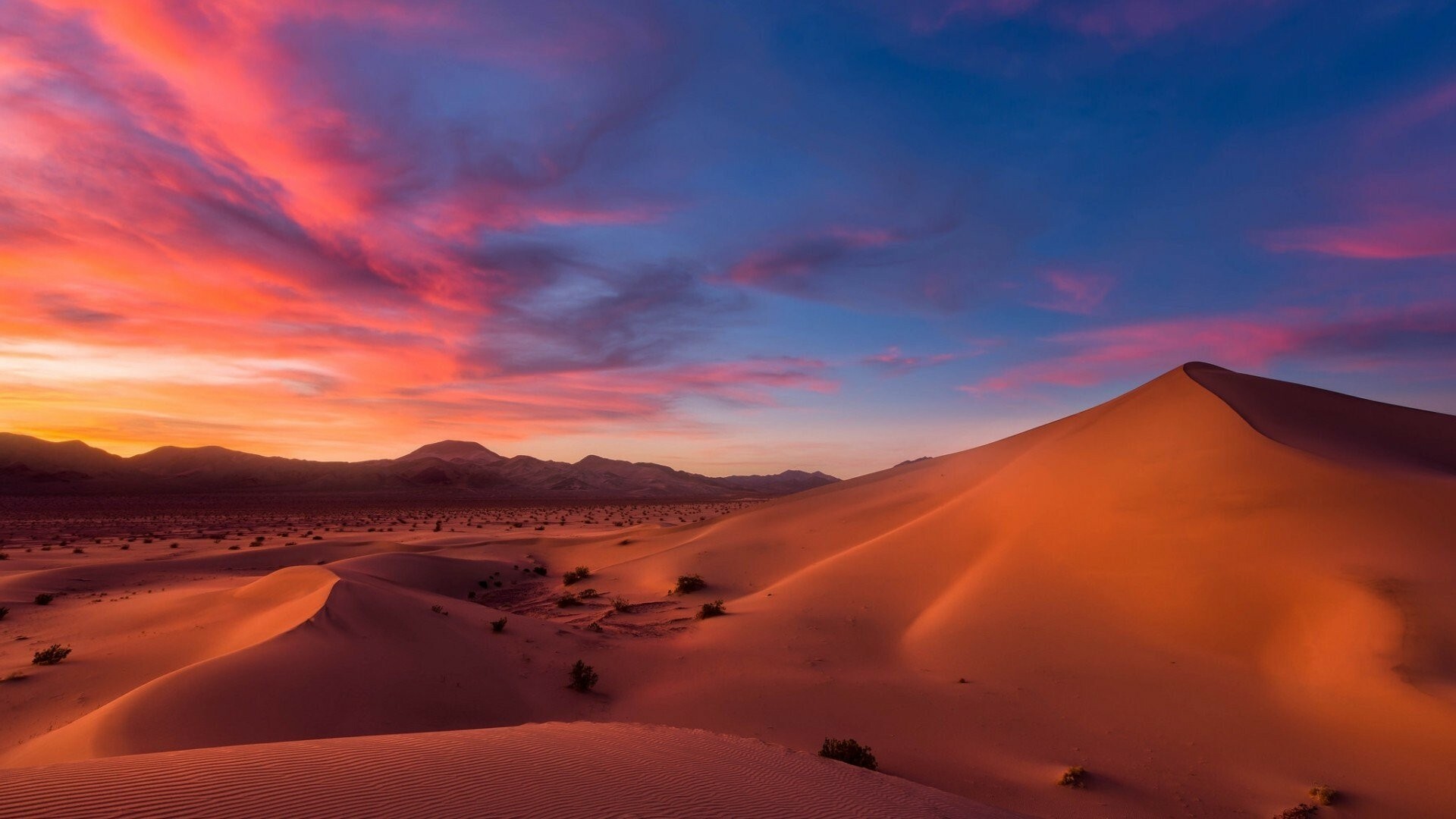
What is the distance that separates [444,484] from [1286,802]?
14186 cm

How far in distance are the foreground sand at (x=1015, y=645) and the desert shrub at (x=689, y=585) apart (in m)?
0.44

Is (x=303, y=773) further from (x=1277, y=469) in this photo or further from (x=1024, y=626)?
(x=1277, y=469)

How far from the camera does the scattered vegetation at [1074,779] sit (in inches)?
324

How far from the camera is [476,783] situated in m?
5.05

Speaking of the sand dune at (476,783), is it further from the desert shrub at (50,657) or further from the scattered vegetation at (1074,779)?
the desert shrub at (50,657)

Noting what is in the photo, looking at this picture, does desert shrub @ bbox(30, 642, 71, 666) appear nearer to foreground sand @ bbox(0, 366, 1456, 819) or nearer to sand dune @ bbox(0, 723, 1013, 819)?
foreground sand @ bbox(0, 366, 1456, 819)

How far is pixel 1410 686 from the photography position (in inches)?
373

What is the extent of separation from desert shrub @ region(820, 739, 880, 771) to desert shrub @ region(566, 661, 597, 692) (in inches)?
194

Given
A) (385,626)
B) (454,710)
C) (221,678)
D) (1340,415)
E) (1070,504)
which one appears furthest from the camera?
(1340,415)

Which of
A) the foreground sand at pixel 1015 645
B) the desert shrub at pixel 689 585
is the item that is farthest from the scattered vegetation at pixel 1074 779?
the desert shrub at pixel 689 585

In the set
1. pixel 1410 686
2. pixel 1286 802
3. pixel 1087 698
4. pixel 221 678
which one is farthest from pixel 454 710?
pixel 1410 686

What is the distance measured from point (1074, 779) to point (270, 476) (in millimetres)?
159122

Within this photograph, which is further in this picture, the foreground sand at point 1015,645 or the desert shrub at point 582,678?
the desert shrub at point 582,678

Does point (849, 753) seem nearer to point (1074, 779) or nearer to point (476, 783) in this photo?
point (1074, 779)
